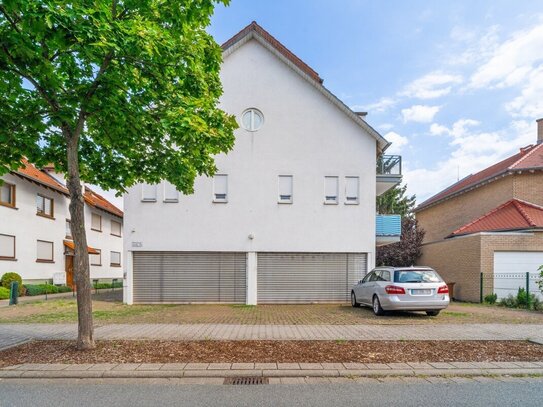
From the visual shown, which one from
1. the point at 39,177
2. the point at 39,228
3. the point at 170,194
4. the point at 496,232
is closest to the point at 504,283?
Result: the point at 496,232

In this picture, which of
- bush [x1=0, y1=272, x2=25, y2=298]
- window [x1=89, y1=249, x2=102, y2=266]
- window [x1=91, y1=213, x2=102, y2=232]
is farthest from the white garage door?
window [x1=91, y1=213, x2=102, y2=232]

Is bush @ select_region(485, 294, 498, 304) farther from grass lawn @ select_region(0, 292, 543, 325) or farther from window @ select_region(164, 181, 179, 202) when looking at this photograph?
window @ select_region(164, 181, 179, 202)

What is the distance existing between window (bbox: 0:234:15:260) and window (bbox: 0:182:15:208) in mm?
1658

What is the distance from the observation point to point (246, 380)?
5750mm

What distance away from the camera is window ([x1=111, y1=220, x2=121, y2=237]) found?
3194 centimetres

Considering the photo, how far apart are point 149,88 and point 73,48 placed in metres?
1.27

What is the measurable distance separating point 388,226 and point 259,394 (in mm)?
12988

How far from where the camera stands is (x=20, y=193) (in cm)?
2106

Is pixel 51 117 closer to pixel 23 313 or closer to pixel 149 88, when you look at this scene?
pixel 149 88

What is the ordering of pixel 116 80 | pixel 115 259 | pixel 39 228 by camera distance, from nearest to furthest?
pixel 116 80 < pixel 39 228 < pixel 115 259

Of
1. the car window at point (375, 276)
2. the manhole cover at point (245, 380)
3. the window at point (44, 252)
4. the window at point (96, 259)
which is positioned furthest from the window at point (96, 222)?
the manhole cover at point (245, 380)


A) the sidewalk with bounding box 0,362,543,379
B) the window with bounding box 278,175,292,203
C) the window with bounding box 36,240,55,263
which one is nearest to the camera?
the sidewalk with bounding box 0,362,543,379

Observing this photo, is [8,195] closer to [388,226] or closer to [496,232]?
[388,226]

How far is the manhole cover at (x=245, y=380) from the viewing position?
5.66 m
